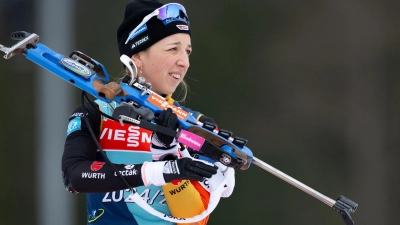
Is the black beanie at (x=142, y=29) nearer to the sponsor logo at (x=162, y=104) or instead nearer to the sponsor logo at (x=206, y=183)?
the sponsor logo at (x=162, y=104)

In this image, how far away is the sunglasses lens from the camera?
7.38 feet

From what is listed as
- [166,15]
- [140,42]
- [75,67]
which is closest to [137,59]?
[140,42]

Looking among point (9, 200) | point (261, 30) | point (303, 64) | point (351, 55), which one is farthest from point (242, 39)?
point (9, 200)

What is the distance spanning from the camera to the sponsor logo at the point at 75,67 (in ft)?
6.61

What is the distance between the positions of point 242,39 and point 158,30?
301 cm

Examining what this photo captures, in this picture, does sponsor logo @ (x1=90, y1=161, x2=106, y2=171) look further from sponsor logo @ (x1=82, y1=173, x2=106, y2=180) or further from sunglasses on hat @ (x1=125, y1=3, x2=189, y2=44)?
sunglasses on hat @ (x1=125, y1=3, x2=189, y2=44)

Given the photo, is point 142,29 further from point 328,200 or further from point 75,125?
point 328,200

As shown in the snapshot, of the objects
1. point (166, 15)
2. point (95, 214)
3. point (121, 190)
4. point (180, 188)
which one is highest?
point (166, 15)

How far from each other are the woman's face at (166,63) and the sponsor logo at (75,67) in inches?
11.2

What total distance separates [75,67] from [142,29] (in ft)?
1.13

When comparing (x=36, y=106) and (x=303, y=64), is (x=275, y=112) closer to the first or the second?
(x=303, y=64)

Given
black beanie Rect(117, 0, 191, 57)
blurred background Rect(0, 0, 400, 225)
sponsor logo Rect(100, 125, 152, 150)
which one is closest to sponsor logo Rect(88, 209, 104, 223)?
sponsor logo Rect(100, 125, 152, 150)

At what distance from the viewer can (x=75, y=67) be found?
79.3 inches

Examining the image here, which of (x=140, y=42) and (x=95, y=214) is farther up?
(x=140, y=42)
